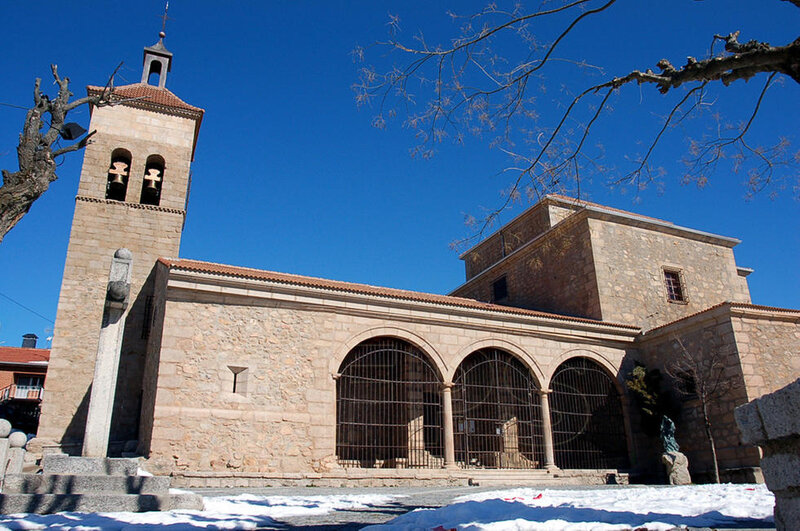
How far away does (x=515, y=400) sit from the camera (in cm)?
1457

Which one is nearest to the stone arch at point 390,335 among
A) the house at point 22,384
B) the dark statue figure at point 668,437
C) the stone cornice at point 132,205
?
the dark statue figure at point 668,437

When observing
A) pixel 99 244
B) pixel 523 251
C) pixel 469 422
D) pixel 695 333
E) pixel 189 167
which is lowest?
pixel 469 422

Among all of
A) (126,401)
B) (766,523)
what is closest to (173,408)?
(126,401)

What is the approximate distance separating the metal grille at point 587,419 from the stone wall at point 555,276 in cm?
203

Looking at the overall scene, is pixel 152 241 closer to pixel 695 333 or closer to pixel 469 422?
pixel 469 422

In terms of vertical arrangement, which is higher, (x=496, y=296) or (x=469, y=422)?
(x=496, y=296)

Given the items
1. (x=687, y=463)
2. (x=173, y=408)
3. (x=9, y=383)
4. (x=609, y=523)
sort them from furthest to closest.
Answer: (x=9, y=383)
(x=687, y=463)
(x=173, y=408)
(x=609, y=523)

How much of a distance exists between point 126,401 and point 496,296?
12900mm

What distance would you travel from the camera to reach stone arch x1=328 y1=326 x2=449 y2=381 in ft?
40.0

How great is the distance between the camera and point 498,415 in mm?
13633

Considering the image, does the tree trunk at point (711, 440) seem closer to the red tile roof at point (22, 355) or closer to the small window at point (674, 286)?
the small window at point (674, 286)

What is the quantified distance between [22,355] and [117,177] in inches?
802

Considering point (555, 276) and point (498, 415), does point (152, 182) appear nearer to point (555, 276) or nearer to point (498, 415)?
point (498, 415)

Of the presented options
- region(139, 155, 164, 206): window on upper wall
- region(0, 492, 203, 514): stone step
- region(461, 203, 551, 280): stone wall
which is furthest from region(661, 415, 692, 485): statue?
region(139, 155, 164, 206): window on upper wall
